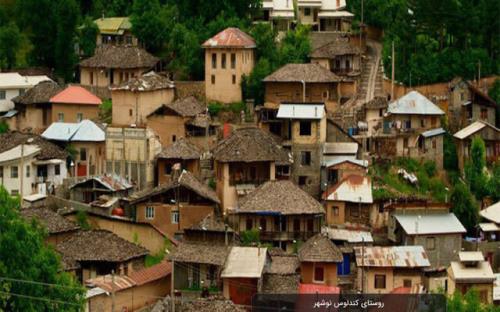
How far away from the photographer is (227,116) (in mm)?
61906

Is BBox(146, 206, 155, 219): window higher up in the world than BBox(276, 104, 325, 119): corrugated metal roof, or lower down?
lower down

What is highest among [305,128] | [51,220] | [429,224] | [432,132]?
[305,128]

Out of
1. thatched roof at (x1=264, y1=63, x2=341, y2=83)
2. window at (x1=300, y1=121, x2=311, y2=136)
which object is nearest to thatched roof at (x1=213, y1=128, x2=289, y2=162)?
window at (x1=300, y1=121, x2=311, y2=136)

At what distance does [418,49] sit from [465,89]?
2.40m

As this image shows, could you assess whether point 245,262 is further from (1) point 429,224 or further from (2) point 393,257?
(1) point 429,224

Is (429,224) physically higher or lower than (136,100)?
lower

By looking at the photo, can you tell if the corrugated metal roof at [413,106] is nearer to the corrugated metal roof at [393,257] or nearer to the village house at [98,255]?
the corrugated metal roof at [393,257]

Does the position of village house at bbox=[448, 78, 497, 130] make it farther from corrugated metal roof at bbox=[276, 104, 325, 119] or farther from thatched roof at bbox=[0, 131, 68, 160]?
thatched roof at bbox=[0, 131, 68, 160]

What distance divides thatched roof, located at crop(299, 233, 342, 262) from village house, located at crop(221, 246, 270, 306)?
136 centimetres

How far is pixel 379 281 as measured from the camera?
5291cm

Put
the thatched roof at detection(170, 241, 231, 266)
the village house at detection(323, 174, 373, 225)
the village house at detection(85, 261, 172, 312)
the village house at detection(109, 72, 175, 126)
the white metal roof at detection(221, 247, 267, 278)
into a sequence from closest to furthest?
the village house at detection(85, 261, 172, 312) < the white metal roof at detection(221, 247, 267, 278) < the thatched roof at detection(170, 241, 231, 266) < the village house at detection(323, 174, 373, 225) < the village house at detection(109, 72, 175, 126)

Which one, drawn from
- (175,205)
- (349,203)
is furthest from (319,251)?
(175,205)

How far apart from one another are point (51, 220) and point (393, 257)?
415 inches

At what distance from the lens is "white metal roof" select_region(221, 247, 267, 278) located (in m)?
50.6
